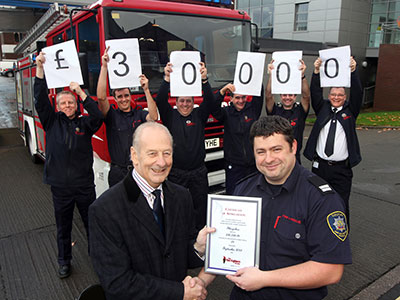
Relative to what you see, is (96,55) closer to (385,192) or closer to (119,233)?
(119,233)

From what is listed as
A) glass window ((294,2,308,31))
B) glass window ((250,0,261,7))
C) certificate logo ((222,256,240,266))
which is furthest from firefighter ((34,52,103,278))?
glass window ((250,0,261,7))

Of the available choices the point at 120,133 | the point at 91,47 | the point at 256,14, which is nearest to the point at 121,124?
the point at 120,133

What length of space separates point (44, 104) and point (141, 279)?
2.40 metres

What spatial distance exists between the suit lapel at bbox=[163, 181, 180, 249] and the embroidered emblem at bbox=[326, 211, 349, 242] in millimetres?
771

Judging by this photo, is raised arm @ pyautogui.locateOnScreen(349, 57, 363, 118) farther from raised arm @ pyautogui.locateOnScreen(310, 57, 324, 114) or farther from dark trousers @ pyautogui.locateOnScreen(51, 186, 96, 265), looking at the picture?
dark trousers @ pyautogui.locateOnScreen(51, 186, 96, 265)

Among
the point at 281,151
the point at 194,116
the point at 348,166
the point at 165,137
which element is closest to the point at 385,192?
the point at 348,166

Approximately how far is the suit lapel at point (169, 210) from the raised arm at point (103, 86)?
2102 mm

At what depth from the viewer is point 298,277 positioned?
61.5 inches

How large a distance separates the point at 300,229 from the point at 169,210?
678 millimetres

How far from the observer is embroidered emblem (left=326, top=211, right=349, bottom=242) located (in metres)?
1.61

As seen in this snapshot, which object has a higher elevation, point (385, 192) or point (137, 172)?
point (137, 172)

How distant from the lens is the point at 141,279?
5.30 feet

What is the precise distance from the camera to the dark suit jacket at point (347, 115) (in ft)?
12.2

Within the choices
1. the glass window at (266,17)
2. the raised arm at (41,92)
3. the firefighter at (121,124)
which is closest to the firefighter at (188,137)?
the firefighter at (121,124)
